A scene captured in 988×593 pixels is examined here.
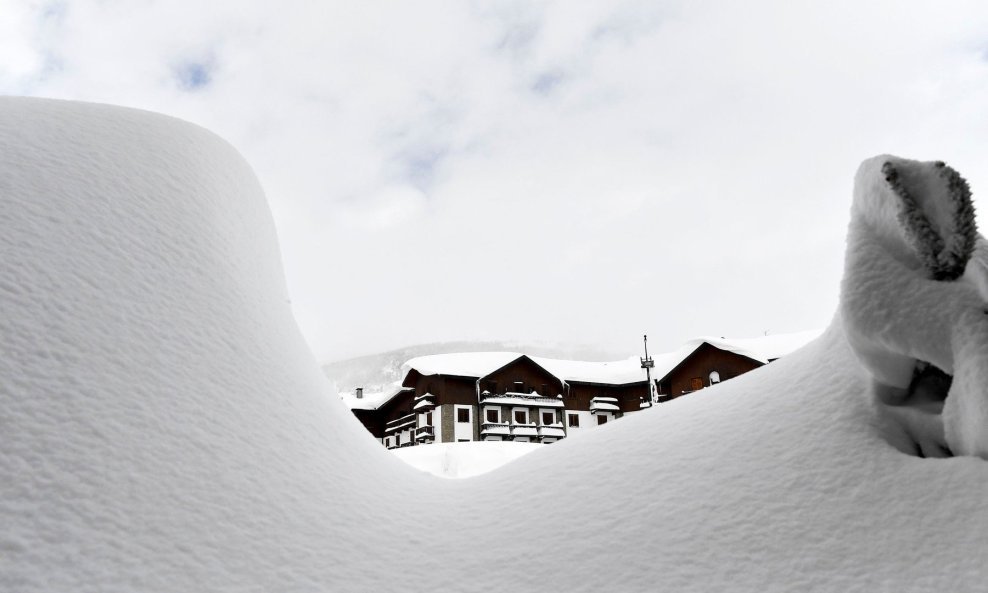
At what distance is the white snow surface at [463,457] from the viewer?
1716 cm

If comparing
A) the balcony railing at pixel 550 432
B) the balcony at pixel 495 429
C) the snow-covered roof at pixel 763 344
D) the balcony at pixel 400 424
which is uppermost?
the snow-covered roof at pixel 763 344

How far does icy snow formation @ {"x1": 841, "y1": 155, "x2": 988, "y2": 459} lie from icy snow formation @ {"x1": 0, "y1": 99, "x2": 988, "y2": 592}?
19 centimetres

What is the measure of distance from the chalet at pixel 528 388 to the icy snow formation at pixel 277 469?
25.1m

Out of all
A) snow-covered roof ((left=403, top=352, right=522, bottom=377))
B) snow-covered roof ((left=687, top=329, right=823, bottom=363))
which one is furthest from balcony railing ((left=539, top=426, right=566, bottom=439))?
snow-covered roof ((left=687, top=329, right=823, bottom=363))

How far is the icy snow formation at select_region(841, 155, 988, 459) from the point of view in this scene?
8.58 ft

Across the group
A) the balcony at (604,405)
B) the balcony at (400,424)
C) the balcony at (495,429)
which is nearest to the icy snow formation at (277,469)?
the balcony at (495,429)

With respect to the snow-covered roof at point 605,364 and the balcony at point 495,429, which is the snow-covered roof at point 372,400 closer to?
the snow-covered roof at point 605,364

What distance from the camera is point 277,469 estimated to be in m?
2.94

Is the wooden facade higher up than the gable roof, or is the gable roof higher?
the gable roof

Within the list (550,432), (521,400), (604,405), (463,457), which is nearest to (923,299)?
(463,457)

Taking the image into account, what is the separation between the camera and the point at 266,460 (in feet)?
9.62

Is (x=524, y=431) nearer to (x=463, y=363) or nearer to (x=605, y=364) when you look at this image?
(x=463, y=363)

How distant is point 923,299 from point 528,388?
3173 centimetres

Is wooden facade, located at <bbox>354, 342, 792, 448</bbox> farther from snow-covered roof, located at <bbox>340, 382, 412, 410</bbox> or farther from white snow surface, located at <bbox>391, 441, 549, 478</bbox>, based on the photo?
white snow surface, located at <bbox>391, 441, 549, 478</bbox>
